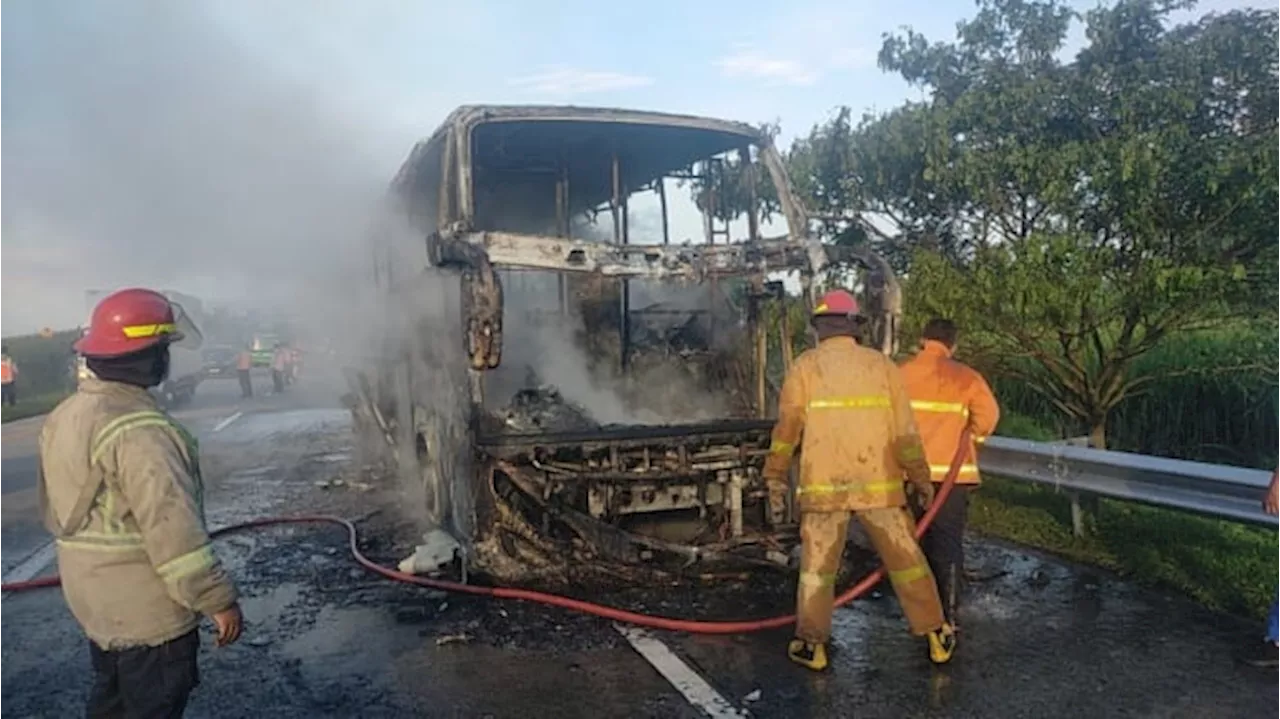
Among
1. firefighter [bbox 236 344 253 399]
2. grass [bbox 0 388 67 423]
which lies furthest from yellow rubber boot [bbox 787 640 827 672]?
firefighter [bbox 236 344 253 399]

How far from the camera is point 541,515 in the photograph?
6.63 m

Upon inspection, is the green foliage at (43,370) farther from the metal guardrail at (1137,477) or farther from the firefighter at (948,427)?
the firefighter at (948,427)

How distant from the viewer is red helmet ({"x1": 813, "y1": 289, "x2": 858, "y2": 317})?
200 inches

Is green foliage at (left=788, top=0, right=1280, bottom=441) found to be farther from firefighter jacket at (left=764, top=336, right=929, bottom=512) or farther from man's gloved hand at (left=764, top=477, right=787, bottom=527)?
firefighter jacket at (left=764, top=336, right=929, bottom=512)

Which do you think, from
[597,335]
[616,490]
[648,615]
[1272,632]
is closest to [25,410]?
[597,335]

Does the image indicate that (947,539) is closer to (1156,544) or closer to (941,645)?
(941,645)

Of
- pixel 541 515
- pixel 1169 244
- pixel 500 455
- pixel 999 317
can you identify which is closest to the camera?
pixel 500 455

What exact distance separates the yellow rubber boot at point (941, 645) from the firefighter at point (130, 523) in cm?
305

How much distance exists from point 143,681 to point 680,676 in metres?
2.36

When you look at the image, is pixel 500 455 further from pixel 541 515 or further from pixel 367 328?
pixel 367 328

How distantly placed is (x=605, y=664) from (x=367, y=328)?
7.28 meters

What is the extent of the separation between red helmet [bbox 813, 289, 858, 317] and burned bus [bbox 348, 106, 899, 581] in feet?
5.67

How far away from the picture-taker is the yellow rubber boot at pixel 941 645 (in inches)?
190

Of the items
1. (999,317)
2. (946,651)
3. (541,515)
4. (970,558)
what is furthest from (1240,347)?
(541,515)
